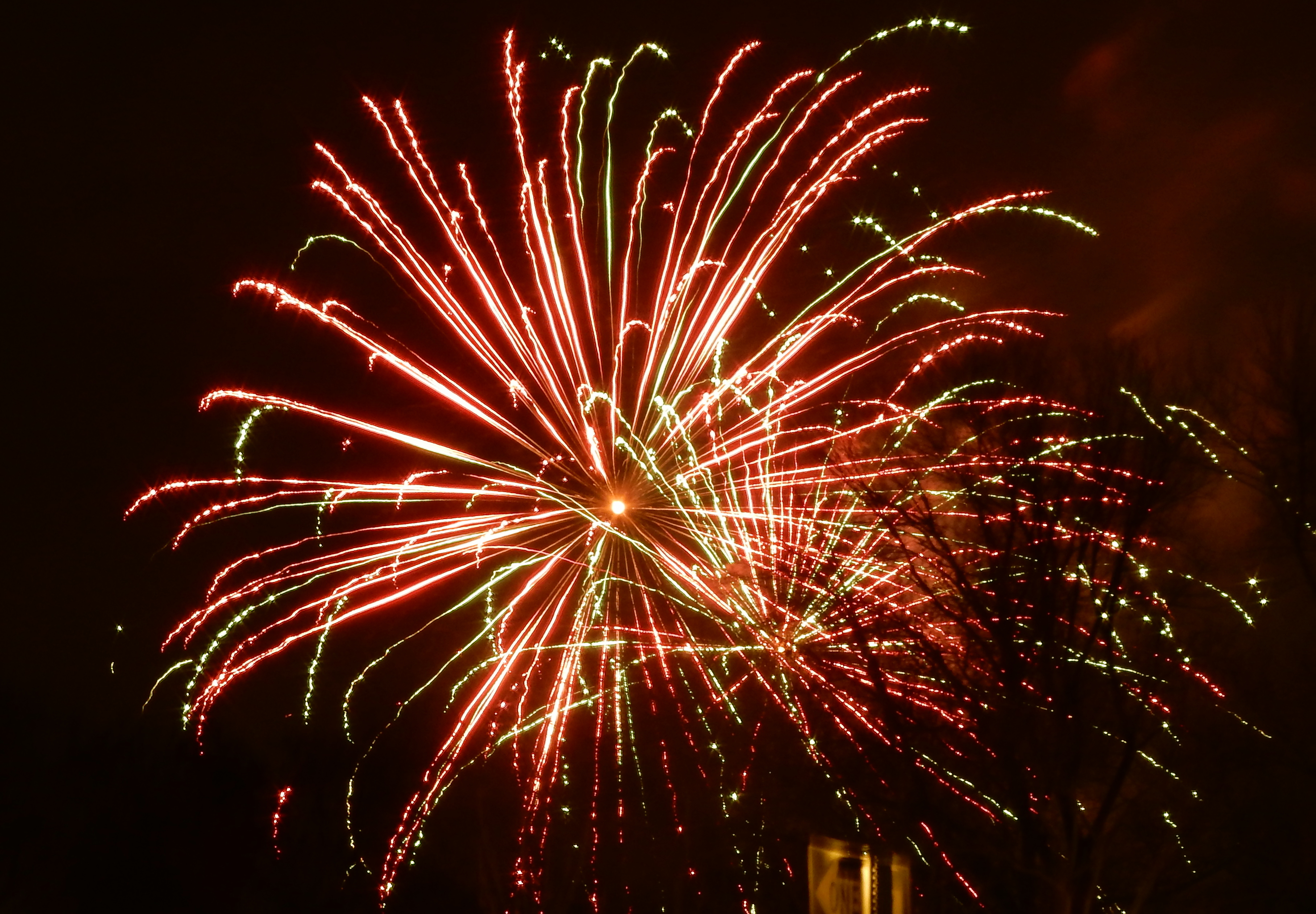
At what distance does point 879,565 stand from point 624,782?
38.3 feet

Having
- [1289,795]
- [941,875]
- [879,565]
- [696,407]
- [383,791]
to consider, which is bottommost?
[941,875]

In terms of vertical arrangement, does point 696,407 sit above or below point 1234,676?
above

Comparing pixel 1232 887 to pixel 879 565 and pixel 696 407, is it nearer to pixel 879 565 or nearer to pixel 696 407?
pixel 879 565

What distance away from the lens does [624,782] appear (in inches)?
899

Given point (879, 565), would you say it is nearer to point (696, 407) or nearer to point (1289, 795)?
point (696, 407)

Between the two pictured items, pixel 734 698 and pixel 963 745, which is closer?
pixel 963 745

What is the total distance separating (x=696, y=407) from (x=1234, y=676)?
245 inches

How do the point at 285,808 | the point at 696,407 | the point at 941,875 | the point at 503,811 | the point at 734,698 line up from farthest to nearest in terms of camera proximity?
the point at 285,808
the point at 503,811
the point at 734,698
the point at 941,875
the point at 696,407

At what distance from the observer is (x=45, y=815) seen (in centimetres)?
Answer: 2822

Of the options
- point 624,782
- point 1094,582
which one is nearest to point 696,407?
point 1094,582

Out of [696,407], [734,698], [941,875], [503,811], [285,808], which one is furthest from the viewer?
[285,808]

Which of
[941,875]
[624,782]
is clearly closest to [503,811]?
[624,782]

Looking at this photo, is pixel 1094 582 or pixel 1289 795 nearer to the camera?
pixel 1094 582

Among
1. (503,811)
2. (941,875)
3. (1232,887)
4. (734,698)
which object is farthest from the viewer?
(503,811)
